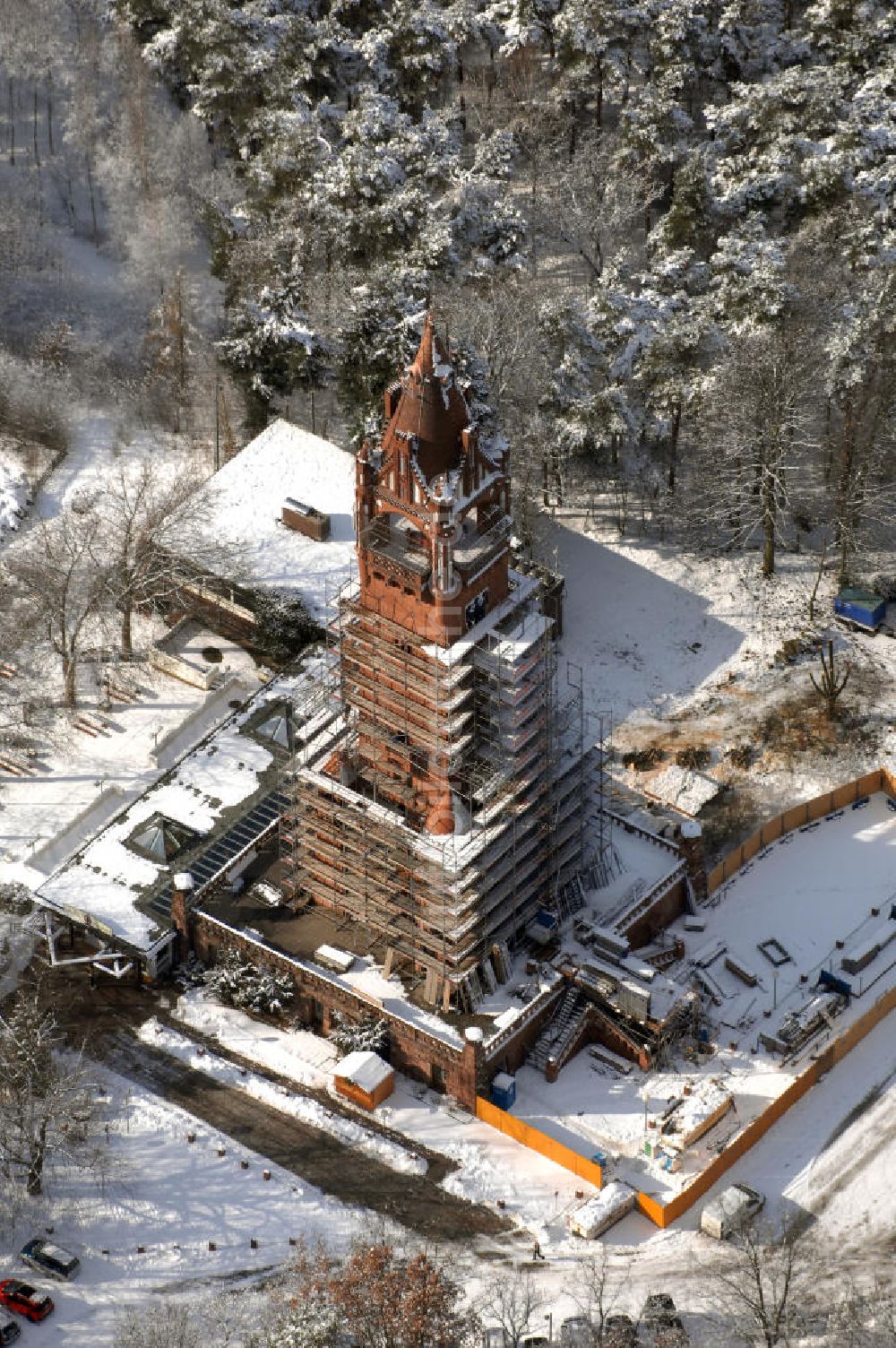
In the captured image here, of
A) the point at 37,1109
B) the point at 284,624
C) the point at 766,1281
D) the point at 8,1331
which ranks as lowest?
Answer: the point at 8,1331

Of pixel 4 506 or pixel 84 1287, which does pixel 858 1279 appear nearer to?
pixel 84 1287

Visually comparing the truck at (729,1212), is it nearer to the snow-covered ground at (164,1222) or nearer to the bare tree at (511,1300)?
the bare tree at (511,1300)

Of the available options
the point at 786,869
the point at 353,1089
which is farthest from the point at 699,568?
the point at 353,1089

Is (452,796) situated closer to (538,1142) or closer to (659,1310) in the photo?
(538,1142)

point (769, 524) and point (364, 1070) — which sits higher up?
point (769, 524)

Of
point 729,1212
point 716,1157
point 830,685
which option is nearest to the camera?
point 729,1212

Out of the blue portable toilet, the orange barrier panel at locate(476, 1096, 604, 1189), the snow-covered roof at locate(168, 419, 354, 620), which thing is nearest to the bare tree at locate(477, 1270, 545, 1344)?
the orange barrier panel at locate(476, 1096, 604, 1189)

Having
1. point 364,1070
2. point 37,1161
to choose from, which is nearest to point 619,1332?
point 364,1070

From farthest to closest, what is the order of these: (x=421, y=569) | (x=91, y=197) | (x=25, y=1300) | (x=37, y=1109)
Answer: (x=91, y=197), (x=37, y=1109), (x=421, y=569), (x=25, y=1300)

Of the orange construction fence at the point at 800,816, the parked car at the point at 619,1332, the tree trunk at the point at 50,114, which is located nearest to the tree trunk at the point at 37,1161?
the parked car at the point at 619,1332
